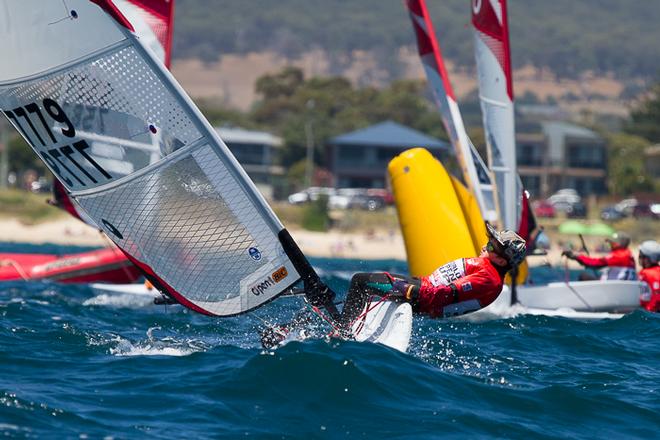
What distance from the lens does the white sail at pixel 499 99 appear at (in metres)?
11.8

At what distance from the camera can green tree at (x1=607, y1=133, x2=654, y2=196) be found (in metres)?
45.2

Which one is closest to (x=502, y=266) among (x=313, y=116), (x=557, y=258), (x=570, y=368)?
(x=570, y=368)

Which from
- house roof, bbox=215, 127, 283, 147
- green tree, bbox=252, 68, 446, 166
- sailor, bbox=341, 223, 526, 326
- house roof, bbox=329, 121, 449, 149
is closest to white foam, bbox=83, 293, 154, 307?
sailor, bbox=341, 223, 526, 326

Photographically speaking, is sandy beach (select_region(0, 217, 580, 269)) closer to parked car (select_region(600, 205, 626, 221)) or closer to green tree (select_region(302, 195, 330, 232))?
green tree (select_region(302, 195, 330, 232))

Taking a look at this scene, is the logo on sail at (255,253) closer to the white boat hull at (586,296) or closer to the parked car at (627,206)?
the white boat hull at (586,296)

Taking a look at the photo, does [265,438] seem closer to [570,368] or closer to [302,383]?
[302,383]

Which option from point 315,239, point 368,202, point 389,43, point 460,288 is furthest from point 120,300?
point 389,43

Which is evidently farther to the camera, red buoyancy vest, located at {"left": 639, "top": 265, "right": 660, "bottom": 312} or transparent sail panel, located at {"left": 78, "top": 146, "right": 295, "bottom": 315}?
red buoyancy vest, located at {"left": 639, "top": 265, "right": 660, "bottom": 312}

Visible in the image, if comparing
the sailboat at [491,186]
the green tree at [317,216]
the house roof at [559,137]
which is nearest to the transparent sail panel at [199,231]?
the sailboat at [491,186]

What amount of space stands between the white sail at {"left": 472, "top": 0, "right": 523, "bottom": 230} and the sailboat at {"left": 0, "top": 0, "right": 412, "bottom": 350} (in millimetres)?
5525

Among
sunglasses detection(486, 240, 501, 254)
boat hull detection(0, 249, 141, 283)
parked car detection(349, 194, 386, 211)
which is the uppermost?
parked car detection(349, 194, 386, 211)

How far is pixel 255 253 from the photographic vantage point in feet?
21.1

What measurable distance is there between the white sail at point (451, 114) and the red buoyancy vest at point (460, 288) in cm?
462

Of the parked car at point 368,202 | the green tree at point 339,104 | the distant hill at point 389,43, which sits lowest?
the parked car at point 368,202
